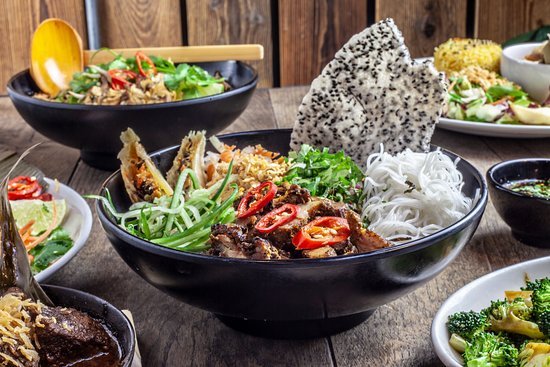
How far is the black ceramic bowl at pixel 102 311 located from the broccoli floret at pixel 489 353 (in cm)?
49

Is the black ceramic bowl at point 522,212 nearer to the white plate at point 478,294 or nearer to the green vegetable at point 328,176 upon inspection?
the white plate at point 478,294

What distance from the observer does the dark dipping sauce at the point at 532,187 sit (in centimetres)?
180

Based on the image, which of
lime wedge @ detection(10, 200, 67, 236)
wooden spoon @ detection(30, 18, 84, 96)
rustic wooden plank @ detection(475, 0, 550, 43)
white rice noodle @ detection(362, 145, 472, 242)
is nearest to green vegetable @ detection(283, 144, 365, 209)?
white rice noodle @ detection(362, 145, 472, 242)

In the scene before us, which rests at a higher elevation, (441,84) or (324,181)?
(441,84)

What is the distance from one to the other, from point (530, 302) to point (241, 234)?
49cm

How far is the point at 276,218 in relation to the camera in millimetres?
1304

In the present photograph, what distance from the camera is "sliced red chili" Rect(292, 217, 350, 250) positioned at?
1230 mm

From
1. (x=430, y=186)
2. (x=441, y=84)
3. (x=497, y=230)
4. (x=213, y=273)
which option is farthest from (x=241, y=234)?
(x=497, y=230)

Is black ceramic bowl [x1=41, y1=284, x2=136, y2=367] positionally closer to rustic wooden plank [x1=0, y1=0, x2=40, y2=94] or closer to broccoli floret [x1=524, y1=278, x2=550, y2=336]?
broccoli floret [x1=524, y1=278, x2=550, y2=336]

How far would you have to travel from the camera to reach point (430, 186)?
152cm

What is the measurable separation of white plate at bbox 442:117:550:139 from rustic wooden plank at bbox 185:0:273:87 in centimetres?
160

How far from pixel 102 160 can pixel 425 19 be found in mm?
2246

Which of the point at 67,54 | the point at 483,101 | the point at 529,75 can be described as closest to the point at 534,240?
the point at 483,101

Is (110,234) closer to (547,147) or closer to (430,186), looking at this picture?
(430,186)
